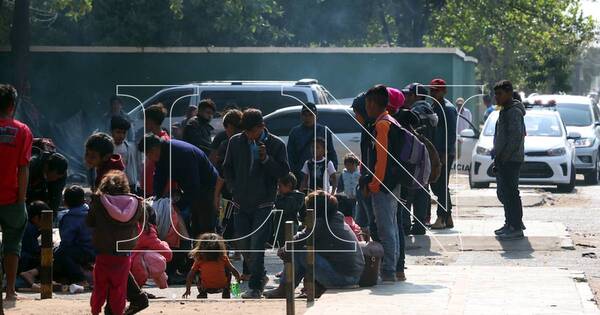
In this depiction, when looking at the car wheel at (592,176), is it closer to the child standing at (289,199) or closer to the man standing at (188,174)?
the child standing at (289,199)

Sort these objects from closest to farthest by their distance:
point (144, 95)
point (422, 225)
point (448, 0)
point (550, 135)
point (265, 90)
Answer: point (422, 225)
point (265, 90)
point (550, 135)
point (144, 95)
point (448, 0)

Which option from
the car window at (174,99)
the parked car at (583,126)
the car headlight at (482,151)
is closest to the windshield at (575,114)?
the parked car at (583,126)

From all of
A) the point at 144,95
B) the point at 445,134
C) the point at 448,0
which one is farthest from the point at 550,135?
the point at 448,0

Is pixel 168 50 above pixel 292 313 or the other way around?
above

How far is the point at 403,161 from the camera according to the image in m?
10.9

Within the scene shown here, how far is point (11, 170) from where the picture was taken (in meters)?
10.3

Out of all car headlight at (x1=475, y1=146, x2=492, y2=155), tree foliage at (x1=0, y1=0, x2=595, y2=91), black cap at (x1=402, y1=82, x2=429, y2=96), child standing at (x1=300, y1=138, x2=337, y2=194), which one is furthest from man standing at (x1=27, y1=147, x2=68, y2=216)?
tree foliage at (x1=0, y1=0, x2=595, y2=91)

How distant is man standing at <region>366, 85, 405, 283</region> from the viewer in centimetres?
1080

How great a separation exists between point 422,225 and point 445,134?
51.3 inches

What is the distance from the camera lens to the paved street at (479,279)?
9852 millimetres

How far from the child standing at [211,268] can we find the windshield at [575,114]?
1747cm

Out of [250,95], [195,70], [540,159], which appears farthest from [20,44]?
[540,159]

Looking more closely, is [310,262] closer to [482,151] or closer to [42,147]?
[42,147]

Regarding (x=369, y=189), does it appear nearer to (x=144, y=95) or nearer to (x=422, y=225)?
(x=422, y=225)
